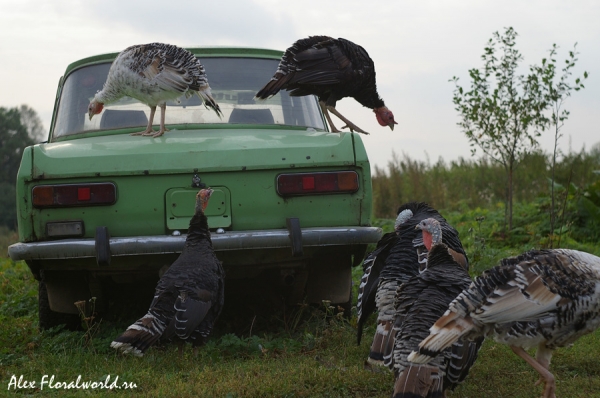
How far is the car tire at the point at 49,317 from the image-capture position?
6.37m

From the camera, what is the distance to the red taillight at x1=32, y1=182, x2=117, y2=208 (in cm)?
532

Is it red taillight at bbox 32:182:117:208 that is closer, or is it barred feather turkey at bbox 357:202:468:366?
barred feather turkey at bbox 357:202:468:366

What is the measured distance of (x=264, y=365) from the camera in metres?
5.19

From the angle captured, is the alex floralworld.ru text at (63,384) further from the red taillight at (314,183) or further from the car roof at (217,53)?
the car roof at (217,53)

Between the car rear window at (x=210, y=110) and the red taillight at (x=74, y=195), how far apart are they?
1259 mm

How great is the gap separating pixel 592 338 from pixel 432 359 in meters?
2.56

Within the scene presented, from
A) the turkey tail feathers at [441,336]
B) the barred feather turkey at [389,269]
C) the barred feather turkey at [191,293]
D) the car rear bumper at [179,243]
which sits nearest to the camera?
the turkey tail feathers at [441,336]

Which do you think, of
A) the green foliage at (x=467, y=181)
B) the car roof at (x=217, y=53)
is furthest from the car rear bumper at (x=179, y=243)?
the green foliage at (x=467, y=181)

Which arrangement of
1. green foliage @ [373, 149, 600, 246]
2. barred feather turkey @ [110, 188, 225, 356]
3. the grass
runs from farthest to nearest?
green foliage @ [373, 149, 600, 246] → barred feather turkey @ [110, 188, 225, 356] → the grass

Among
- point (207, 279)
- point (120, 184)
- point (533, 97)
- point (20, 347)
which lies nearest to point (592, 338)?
point (207, 279)

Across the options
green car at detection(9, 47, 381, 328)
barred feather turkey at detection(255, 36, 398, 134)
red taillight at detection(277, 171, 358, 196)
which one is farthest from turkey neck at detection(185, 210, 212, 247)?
barred feather turkey at detection(255, 36, 398, 134)

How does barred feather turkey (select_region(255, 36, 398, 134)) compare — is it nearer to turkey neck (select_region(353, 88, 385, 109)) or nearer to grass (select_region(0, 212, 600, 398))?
turkey neck (select_region(353, 88, 385, 109))

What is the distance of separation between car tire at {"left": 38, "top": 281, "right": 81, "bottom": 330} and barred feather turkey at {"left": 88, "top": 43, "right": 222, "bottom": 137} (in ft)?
5.14

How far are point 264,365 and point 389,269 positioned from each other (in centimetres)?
104
